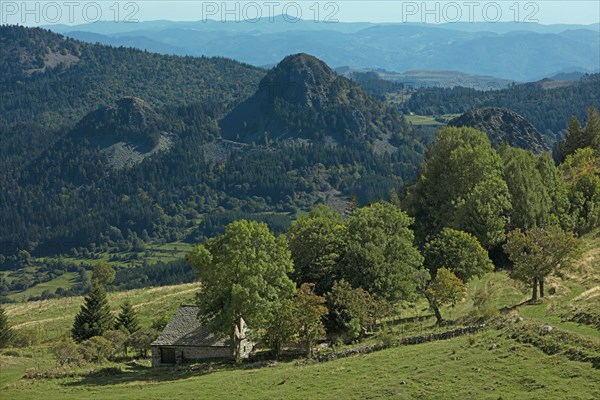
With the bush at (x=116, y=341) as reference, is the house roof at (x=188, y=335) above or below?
above

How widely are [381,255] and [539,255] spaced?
15.0 m

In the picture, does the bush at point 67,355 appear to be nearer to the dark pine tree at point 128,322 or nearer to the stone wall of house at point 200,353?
the stone wall of house at point 200,353

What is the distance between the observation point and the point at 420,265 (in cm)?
7219

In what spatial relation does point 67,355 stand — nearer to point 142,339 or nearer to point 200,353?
point 142,339

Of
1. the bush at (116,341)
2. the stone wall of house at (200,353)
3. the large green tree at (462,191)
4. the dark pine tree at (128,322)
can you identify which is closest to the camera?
the stone wall of house at (200,353)

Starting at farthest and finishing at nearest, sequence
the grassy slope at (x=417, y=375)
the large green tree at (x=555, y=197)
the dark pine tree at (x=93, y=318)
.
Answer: the large green tree at (x=555, y=197)
the dark pine tree at (x=93, y=318)
the grassy slope at (x=417, y=375)

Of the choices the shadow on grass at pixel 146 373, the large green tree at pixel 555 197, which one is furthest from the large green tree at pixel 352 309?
the large green tree at pixel 555 197

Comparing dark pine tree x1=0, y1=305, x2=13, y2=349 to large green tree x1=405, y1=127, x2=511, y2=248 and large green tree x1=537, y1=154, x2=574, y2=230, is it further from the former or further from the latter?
large green tree x1=537, y1=154, x2=574, y2=230

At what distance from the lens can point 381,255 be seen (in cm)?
7019

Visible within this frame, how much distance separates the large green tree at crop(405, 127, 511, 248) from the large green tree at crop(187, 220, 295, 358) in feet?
97.4

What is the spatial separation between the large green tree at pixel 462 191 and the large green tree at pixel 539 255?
63.5ft

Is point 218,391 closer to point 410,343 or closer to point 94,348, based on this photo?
point 410,343

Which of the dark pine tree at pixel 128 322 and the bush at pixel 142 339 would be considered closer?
the bush at pixel 142 339

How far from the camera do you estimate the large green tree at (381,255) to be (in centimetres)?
6869
